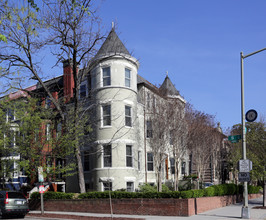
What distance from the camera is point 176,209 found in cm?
1908

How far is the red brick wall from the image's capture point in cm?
1909

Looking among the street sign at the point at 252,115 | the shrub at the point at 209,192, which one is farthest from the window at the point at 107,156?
the street sign at the point at 252,115

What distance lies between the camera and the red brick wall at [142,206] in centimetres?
1909

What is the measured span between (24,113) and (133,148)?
945 centimetres

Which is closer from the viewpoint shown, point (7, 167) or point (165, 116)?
point (7, 167)

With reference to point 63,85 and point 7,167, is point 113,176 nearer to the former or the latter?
point 7,167

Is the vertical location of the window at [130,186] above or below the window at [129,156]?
below

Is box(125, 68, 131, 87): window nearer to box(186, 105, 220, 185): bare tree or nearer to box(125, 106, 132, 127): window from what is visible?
box(125, 106, 132, 127): window

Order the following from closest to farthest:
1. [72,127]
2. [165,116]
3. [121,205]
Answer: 1. [121,205]
2. [72,127]
3. [165,116]

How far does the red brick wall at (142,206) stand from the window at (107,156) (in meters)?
5.58

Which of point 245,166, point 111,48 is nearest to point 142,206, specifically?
point 245,166

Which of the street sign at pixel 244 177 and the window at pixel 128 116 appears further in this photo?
the window at pixel 128 116

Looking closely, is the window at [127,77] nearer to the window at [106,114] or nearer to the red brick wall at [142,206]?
the window at [106,114]

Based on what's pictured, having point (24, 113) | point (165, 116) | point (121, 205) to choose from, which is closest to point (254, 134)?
point (165, 116)
